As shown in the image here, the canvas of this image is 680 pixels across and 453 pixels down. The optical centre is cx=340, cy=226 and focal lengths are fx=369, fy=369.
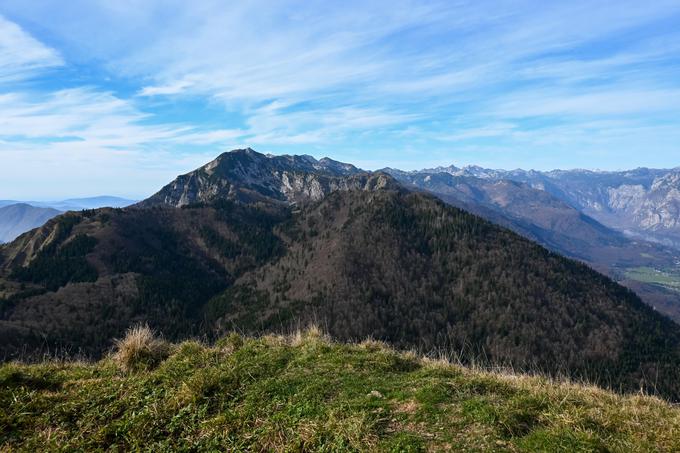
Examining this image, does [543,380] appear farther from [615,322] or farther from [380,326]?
[615,322]

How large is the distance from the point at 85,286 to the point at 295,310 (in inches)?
4365

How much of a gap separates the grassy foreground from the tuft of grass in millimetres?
301

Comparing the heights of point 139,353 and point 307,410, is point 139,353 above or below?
above

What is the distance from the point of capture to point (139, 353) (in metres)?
12.4

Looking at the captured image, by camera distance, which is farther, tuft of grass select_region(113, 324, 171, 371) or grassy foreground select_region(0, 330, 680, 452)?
tuft of grass select_region(113, 324, 171, 371)

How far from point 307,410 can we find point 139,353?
6.93 meters

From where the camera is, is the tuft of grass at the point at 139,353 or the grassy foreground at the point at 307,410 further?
the tuft of grass at the point at 139,353

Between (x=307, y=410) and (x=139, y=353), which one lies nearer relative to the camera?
(x=307, y=410)

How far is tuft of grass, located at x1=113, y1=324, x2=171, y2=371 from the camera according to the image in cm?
1208

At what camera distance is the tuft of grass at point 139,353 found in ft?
39.6

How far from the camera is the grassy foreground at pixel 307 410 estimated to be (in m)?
7.78

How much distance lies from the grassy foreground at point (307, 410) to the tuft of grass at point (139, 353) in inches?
11.9

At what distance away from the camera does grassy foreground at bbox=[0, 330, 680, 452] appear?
25.5ft

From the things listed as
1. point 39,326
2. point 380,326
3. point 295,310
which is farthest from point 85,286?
point 380,326
